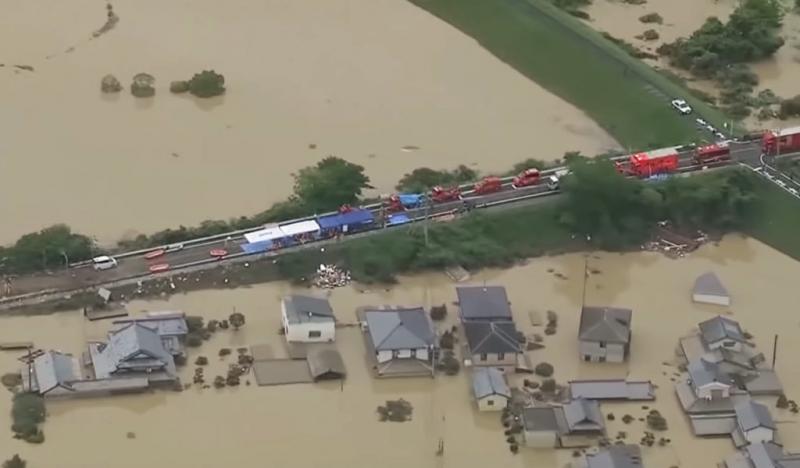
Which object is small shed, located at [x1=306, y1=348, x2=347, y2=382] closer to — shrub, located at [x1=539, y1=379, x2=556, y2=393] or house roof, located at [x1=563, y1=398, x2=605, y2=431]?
shrub, located at [x1=539, y1=379, x2=556, y2=393]

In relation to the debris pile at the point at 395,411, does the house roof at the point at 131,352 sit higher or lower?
higher

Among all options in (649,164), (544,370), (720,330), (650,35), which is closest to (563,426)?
(544,370)

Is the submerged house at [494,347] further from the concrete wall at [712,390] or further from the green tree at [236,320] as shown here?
the green tree at [236,320]

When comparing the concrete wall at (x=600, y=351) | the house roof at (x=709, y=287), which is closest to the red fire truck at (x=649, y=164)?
the house roof at (x=709, y=287)

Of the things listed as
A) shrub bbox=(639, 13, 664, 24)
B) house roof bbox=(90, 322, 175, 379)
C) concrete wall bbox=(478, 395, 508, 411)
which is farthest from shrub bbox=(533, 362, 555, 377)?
shrub bbox=(639, 13, 664, 24)

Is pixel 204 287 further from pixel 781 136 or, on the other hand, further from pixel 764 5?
pixel 764 5

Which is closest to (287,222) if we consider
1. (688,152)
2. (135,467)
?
(135,467)

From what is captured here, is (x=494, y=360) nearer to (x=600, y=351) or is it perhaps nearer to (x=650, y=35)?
(x=600, y=351)
